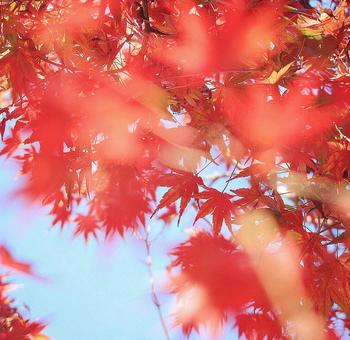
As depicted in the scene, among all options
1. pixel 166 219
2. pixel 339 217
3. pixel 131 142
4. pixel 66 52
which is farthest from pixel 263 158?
pixel 166 219

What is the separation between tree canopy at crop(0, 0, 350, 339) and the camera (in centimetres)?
162

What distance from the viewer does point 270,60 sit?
1.66 meters

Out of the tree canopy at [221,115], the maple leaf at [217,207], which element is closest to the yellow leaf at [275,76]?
the tree canopy at [221,115]

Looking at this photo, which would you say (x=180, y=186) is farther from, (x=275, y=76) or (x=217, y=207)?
(x=275, y=76)

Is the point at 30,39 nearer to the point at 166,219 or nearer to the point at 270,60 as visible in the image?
the point at 270,60

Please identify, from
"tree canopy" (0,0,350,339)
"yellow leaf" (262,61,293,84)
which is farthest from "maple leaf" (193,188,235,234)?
"yellow leaf" (262,61,293,84)

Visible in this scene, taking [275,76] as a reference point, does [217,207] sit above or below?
below

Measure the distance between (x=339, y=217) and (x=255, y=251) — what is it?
339 millimetres

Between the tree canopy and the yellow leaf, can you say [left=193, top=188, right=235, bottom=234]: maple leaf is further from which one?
the yellow leaf

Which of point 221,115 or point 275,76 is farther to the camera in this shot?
point 221,115

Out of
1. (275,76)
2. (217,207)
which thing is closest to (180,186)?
(217,207)

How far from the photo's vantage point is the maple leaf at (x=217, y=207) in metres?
1.67

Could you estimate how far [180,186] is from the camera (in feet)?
5.65

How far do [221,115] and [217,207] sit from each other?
1.26ft
